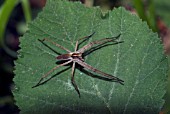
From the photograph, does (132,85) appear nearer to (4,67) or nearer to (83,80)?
(83,80)

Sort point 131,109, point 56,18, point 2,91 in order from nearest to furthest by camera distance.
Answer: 1. point 131,109
2. point 56,18
3. point 2,91

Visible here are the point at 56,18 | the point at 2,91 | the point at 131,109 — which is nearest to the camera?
the point at 131,109

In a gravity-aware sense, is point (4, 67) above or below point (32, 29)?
above

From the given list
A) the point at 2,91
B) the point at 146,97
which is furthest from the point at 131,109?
the point at 2,91

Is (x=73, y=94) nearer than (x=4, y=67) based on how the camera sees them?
Yes

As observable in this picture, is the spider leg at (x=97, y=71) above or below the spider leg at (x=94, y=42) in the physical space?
below

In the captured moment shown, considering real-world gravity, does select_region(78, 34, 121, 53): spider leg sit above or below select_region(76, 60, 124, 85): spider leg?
above

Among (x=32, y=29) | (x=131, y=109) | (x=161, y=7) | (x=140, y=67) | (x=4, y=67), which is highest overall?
(x=161, y=7)
